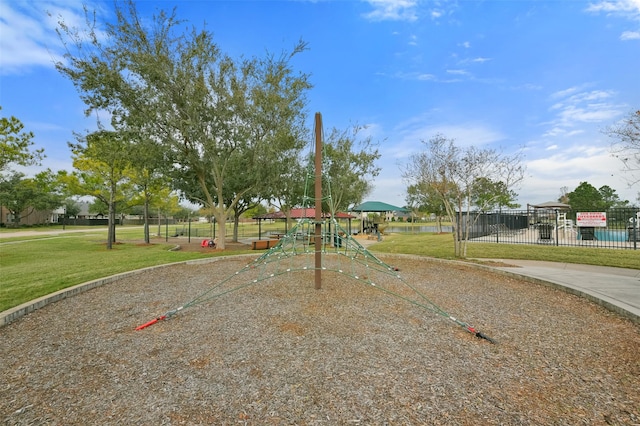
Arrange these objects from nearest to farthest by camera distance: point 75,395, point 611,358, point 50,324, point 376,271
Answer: point 75,395 < point 611,358 < point 50,324 < point 376,271

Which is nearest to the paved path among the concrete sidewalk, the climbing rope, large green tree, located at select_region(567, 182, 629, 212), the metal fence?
the concrete sidewalk

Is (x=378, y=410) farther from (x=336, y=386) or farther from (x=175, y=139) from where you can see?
(x=175, y=139)

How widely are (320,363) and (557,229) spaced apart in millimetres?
13571

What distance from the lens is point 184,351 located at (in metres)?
3.36

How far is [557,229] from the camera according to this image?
12625 millimetres

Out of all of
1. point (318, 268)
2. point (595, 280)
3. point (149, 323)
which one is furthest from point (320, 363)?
point (595, 280)

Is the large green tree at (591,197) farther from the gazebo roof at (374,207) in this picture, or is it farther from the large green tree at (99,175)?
the large green tree at (99,175)

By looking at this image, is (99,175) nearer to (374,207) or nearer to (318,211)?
(318,211)

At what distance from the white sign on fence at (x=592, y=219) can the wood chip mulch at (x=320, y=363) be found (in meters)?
9.92

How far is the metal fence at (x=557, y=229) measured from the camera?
12374mm

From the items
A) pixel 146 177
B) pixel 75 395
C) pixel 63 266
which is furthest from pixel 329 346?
pixel 146 177

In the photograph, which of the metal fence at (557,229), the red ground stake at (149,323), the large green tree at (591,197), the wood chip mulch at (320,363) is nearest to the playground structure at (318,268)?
the red ground stake at (149,323)

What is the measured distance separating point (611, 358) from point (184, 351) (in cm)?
436

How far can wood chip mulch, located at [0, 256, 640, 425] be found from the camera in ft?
7.52
